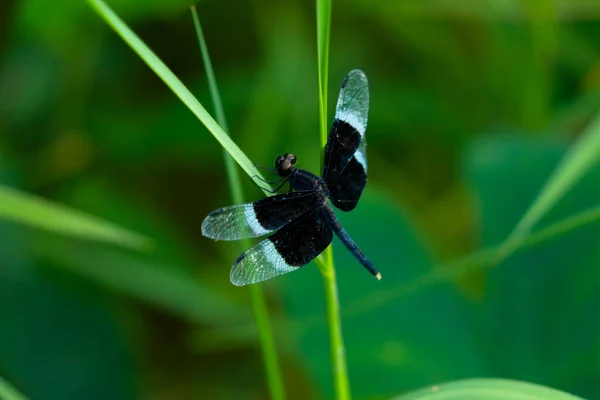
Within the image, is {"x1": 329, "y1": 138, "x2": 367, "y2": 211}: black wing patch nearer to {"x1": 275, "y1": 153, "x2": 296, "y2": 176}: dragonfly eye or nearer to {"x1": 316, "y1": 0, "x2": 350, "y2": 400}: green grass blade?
{"x1": 275, "y1": 153, "x2": 296, "y2": 176}: dragonfly eye

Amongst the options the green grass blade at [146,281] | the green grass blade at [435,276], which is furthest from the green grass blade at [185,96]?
the green grass blade at [146,281]

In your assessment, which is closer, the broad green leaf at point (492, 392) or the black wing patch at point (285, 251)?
the broad green leaf at point (492, 392)

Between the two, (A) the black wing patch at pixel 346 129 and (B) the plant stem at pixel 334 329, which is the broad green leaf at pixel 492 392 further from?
(A) the black wing patch at pixel 346 129

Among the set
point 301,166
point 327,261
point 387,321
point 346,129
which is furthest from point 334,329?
point 301,166

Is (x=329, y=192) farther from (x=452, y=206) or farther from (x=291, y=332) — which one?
(x=452, y=206)

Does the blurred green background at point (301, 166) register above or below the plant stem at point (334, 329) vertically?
above

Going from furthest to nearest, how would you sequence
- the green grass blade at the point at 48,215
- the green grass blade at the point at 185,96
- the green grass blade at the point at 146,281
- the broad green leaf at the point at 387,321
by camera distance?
1. the green grass blade at the point at 146,281
2. the broad green leaf at the point at 387,321
3. the green grass blade at the point at 48,215
4. the green grass blade at the point at 185,96

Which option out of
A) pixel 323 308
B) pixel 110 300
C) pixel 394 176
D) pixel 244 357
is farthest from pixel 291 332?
pixel 394 176
